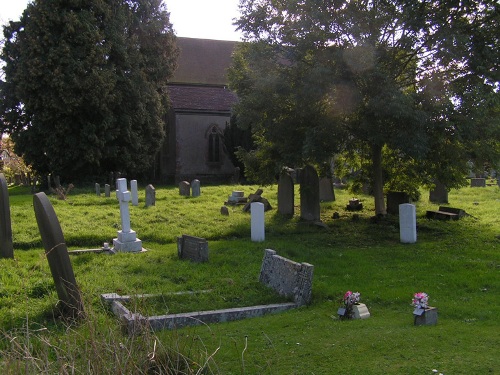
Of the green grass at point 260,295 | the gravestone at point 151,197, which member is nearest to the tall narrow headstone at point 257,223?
the green grass at point 260,295

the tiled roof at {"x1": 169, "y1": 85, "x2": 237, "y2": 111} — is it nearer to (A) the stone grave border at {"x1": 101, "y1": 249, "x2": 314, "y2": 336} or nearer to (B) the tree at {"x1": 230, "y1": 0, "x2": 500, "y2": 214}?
(B) the tree at {"x1": 230, "y1": 0, "x2": 500, "y2": 214}

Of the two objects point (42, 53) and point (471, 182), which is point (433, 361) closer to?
point (471, 182)

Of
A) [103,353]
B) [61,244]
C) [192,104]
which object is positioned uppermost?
[192,104]

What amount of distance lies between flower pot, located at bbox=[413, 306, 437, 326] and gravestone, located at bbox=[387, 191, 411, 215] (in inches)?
445

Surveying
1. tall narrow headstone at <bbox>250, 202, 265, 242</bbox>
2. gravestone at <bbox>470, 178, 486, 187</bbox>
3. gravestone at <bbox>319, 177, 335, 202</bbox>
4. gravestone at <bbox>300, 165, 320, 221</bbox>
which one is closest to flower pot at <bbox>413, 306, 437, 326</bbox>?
tall narrow headstone at <bbox>250, 202, 265, 242</bbox>

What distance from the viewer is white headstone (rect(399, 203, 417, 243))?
12359 millimetres

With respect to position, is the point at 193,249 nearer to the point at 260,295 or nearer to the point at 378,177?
the point at 260,295

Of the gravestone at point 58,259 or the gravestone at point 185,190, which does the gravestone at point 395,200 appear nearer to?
the gravestone at point 185,190

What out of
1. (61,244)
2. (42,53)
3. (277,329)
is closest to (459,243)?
(277,329)

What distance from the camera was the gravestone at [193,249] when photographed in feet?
32.0

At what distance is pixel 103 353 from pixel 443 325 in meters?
4.01

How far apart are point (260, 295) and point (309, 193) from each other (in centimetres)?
806

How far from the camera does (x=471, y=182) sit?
87.5 ft

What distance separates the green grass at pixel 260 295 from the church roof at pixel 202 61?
27062 mm
